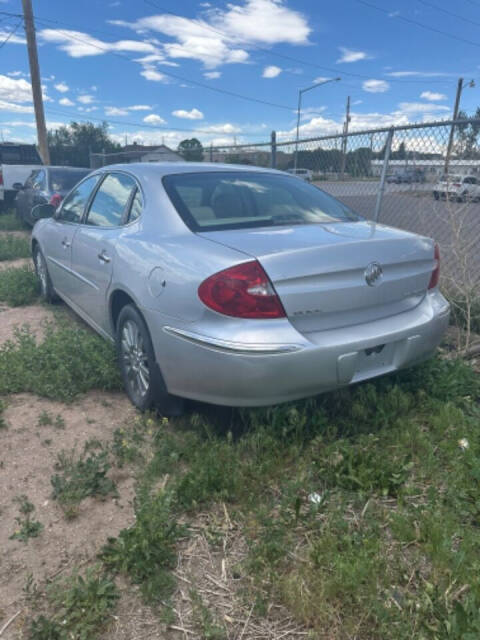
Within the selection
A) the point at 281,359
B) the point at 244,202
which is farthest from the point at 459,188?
the point at 281,359

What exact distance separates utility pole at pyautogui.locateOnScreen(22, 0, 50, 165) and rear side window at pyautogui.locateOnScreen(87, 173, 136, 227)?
13.4m

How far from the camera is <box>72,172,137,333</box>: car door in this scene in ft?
11.5

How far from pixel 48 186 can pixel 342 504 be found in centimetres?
935

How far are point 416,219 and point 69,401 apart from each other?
4.05m

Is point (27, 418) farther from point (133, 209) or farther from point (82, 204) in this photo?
point (82, 204)

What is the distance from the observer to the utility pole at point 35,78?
15578 mm

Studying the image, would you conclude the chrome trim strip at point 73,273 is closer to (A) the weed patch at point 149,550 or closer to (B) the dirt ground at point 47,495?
(B) the dirt ground at point 47,495

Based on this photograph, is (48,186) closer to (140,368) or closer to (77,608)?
(140,368)

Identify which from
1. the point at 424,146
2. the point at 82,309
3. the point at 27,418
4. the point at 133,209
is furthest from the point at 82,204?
the point at 424,146

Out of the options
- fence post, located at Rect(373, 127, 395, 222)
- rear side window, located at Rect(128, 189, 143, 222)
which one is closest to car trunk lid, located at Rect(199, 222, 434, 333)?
rear side window, located at Rect(128, 189, 143, 222)

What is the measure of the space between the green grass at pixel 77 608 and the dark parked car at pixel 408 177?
429 centimetres

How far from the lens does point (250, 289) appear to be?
7.81ft

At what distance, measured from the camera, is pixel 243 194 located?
330 cm

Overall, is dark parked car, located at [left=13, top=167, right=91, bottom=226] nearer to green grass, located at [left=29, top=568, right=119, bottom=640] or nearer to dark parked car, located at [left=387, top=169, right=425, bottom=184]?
dark parked car, located at [left=387, top=169, right=425, bottom=184]
